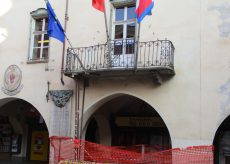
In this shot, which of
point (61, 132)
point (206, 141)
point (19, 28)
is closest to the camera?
point (206, 141)

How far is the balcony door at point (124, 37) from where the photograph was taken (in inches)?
426

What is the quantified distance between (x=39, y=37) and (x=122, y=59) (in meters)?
3.77

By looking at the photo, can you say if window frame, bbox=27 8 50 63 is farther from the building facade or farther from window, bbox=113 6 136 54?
window, bbox=113 6 136 54

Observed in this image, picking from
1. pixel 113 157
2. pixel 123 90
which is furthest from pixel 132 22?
pixel 113 157

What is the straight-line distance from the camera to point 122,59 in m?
10.9

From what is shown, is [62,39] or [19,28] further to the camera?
[19,28]

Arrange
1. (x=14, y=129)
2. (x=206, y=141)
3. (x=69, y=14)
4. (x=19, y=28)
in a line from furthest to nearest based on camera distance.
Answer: (x=14, y=129)
(x=19, y=28)
(x=69, y=14)
(x=206, y=141)

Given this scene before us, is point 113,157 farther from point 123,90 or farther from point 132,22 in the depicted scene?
point 132,22

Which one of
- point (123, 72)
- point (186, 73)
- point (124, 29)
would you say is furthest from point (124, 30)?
point (186, 73)

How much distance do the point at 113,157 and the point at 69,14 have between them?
5233 mm

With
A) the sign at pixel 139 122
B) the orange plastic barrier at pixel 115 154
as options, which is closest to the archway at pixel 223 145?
the sign at pixel 139 122

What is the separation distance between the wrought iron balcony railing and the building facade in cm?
3

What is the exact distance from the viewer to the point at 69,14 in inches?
491

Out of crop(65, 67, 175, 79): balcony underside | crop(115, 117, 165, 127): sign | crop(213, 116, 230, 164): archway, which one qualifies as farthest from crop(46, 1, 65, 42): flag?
crop(213, 116, 230, 164): archway
